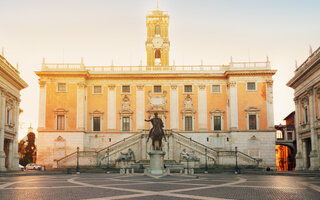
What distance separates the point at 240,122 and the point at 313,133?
11715 millimetres

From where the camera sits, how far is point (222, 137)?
162 feet

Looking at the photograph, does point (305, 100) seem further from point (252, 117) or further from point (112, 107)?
point (112, 107)

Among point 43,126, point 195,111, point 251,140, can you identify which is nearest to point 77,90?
point 43,126

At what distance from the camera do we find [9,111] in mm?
41719

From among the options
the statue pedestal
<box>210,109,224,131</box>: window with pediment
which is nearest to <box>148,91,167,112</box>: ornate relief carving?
<box>210,109,224,131</box>: window with pediment

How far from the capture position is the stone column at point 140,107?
163 ft

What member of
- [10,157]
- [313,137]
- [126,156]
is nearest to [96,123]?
[126,156]

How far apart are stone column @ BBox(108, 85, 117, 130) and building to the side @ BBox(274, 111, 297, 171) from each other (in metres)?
32.0

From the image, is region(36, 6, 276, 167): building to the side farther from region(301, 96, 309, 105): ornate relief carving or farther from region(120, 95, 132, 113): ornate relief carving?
region(301, 96, 309, 105): ornate relief carving

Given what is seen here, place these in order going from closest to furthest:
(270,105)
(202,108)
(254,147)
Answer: (254,147), (270,105), (202,108)

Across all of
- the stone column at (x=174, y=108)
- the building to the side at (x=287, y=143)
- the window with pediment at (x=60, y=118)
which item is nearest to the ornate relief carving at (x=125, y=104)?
the stone column at (x=174, y=108)

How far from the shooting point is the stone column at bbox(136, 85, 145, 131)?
49.6 meters

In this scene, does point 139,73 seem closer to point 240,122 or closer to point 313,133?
point 240,122

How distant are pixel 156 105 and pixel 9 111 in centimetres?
1791
